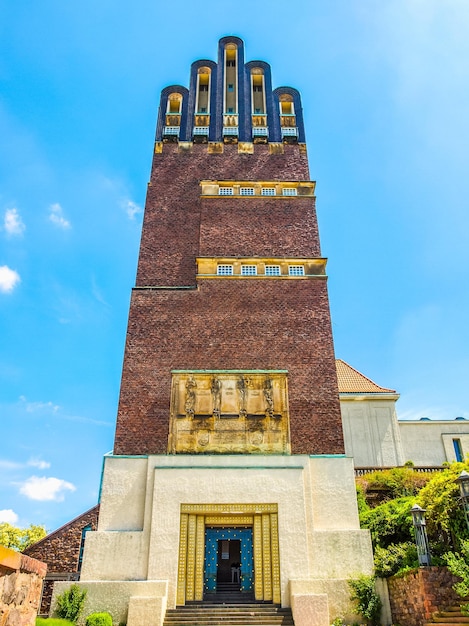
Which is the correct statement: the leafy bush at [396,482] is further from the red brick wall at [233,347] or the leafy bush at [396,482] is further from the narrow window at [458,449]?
the narrow window at [458,449]

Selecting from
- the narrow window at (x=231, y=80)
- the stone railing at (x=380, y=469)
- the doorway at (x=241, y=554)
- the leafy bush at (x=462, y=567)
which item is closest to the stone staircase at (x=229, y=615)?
the doorway at (x=241, y=554)

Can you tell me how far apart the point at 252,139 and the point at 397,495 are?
18246 millimetres

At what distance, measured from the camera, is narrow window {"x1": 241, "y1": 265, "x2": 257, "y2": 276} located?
2185cm

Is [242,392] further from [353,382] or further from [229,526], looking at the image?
[353,382]

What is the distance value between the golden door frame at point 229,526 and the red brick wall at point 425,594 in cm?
376

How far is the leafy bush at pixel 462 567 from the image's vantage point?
11.6 m

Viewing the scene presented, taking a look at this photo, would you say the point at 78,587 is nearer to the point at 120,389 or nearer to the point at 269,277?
the point at 120,389

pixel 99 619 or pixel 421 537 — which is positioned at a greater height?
pixel 421 537

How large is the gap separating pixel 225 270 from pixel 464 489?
41.0 feet

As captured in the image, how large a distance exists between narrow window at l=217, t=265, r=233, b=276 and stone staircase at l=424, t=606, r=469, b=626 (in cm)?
1395

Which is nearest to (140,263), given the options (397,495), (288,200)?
(288,200)

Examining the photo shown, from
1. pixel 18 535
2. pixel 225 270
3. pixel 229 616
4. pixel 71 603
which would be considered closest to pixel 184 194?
pixel 225 270

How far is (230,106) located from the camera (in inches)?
1129

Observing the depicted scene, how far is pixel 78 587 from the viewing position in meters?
14.5
